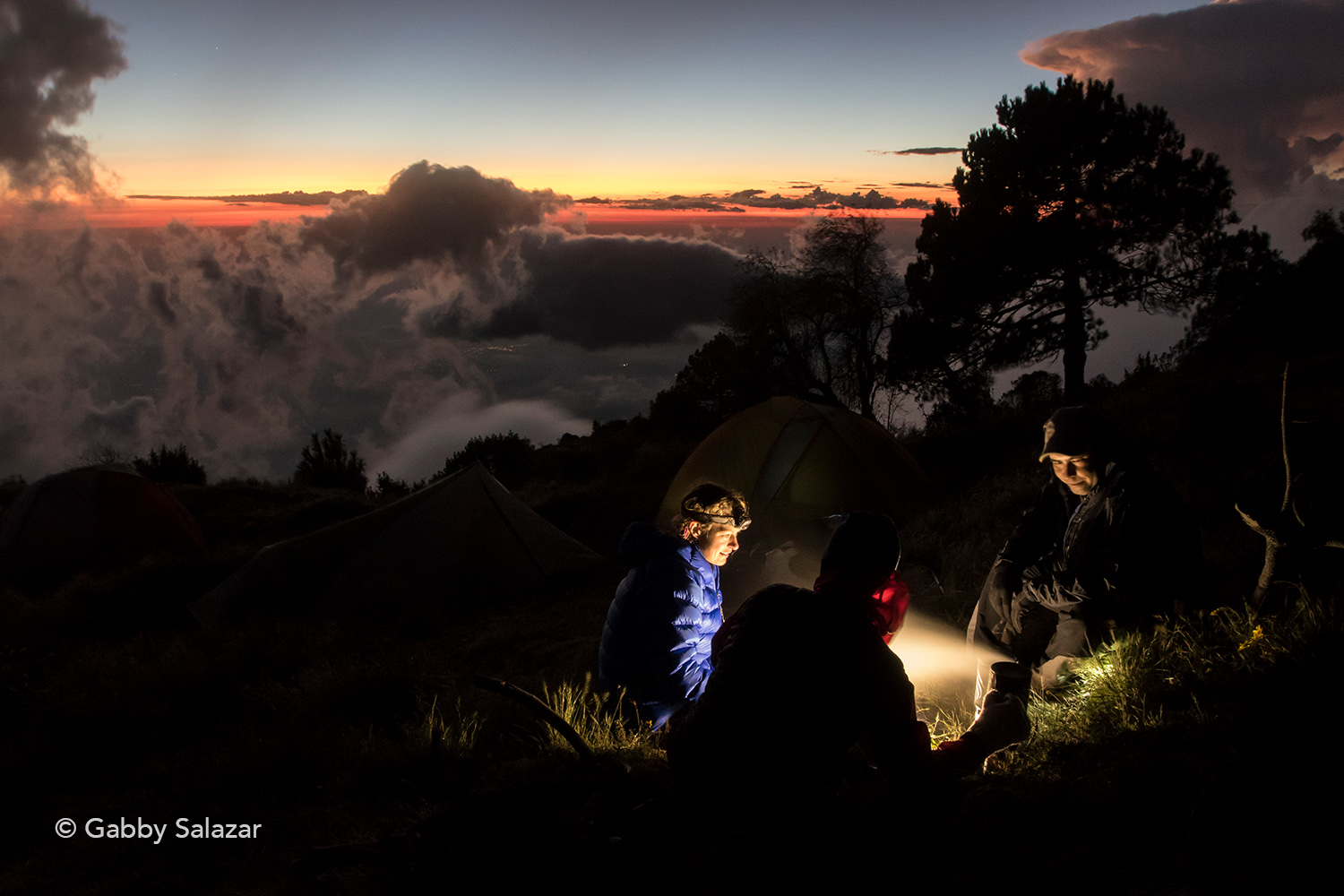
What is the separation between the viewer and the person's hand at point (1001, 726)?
97.9 inches

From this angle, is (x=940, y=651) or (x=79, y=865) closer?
(x=79, y=865)

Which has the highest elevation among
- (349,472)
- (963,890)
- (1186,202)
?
(1186,202)

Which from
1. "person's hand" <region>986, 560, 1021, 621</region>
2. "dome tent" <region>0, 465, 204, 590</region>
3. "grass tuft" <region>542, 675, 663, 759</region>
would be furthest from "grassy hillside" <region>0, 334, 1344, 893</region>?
"dome tent" <region>0, 465, 204, 590</region>

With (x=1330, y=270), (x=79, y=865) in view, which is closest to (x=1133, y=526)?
(x=79, y=865)

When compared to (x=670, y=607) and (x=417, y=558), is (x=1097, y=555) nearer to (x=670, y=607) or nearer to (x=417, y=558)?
(x=670, y=607)

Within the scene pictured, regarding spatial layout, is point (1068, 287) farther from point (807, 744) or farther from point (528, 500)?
point (807, 744)

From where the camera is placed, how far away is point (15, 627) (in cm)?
878

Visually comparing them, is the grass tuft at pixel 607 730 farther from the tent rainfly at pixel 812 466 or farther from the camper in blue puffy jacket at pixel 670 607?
the tent rainfly at pixel 812 466

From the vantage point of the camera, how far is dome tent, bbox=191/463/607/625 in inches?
332

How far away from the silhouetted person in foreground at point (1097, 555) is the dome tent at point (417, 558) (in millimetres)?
6093

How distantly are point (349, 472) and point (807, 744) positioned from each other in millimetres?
21396

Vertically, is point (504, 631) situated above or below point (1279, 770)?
below

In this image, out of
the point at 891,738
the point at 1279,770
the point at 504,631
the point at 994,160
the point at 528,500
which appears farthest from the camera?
the point at 994,160

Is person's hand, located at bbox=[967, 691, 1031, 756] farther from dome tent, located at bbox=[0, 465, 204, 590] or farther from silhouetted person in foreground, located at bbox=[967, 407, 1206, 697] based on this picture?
dome tent, located at bbox=[0, 465, 204, 590]
